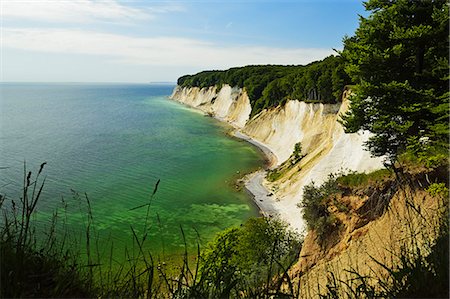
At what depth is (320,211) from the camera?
20.2m

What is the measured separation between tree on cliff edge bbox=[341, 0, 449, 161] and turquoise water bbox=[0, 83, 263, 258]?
13.2m

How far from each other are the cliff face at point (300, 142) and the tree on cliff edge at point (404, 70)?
2493mm

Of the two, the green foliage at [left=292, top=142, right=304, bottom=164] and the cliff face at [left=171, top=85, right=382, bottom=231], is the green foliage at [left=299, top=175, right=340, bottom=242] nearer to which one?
the cliff face at [left=171, top=85, right=382, bottom=231]

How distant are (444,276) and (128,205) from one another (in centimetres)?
3355

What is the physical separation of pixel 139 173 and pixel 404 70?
114 feet

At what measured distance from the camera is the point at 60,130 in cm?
8006

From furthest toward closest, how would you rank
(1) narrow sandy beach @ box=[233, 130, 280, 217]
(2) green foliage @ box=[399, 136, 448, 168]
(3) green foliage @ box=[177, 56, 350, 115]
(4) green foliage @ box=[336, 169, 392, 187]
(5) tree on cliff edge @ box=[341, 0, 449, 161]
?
(3) green foliage @ box=[177, 56, 350, 115]
(1) narrow sandy beach @ box=[233, 130, 280, 217]
(4) green foliage @ box=[336, 169, 392, 187]
(5) tree on cliff edge @ box=[341, 0, 449, 161]
(2) green foliage @ box=[399, 136, 448, 168]

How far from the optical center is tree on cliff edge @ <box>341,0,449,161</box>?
16.3 metres

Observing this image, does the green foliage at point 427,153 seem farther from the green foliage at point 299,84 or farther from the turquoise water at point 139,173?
the green foliage at point 299,84

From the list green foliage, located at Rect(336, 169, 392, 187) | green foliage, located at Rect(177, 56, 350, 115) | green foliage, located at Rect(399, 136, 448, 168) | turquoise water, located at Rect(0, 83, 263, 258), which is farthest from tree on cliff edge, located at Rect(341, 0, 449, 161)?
green foliage, located at Rect(177, 56, 350, 115)

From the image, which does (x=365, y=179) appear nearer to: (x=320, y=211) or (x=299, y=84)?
(x=320, y=211)

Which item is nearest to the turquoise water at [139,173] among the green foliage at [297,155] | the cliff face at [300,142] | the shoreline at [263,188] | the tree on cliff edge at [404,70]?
the shoreline at [263,188]

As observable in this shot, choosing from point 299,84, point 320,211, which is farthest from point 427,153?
point 299,84

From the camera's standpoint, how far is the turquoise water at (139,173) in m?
30.9
